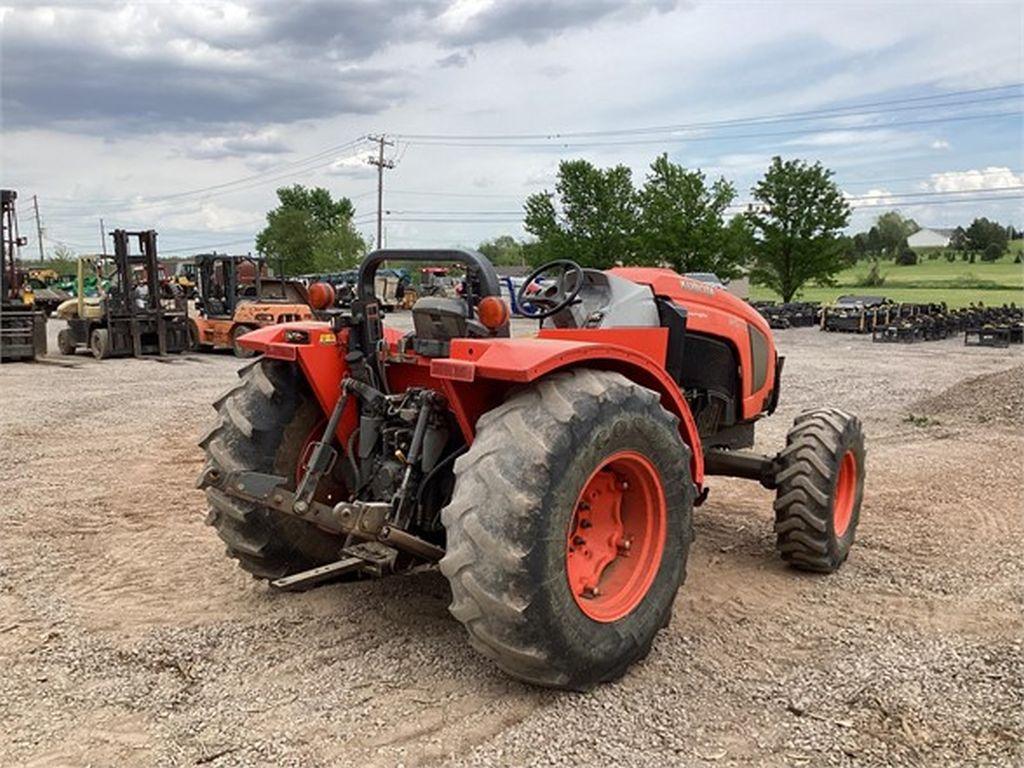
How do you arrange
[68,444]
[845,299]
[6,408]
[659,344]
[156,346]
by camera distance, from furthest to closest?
[845,299] < [156,346] < [6,408] < [68,444] < [659,344]

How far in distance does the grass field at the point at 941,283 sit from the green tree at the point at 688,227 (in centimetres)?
971

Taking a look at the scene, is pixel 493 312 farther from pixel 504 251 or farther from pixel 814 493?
pixel 504 251

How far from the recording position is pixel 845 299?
35.5 metres

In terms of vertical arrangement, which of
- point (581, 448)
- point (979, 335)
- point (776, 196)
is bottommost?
point (979, 335)

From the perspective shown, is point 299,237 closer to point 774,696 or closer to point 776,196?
point 776,196

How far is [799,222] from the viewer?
136 ft

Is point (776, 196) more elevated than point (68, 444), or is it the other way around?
point (776, 196)

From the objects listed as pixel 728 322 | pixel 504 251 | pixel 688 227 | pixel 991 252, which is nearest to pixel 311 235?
pixel 504 251

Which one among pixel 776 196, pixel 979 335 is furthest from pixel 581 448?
pixel 776 196

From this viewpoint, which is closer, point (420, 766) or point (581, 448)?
point (420, 766)

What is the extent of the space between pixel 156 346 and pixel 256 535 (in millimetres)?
16619

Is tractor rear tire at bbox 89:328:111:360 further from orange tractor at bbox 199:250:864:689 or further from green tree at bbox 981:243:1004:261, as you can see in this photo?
green tree at bbox 981:243:1004:261

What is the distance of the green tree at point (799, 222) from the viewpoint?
41.0m

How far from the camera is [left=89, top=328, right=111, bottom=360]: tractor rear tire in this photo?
61.2 ft
